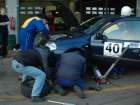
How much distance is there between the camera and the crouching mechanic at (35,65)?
9.36 metres

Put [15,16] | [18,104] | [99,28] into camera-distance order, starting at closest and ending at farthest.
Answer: [18,104] → [99,28] → [15,16]

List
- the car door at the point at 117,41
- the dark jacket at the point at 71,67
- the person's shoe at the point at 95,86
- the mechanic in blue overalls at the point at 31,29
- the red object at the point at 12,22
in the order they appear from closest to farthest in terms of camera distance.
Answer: the dark jacket at the point at 71,67
the person's shoe at the point at 95,86
the mechanic in blue overalls at the point at 31,29
the car door at the point at 117,41
the red object at the point at 12,22

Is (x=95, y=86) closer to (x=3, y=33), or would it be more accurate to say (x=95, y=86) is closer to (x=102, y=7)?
(x=3, y=33)

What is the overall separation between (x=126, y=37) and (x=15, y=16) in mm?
6285

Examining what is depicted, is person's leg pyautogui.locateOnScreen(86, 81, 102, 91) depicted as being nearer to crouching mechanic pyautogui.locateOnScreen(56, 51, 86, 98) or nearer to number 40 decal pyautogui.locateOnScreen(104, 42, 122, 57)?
crouching mechanic pyautogui.locateOnScreen(56, 51, 86, 98)

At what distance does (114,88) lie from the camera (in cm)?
1050

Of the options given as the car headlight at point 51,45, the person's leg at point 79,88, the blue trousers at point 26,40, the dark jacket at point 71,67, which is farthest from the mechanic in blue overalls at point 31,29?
the person's leg at point 79,88

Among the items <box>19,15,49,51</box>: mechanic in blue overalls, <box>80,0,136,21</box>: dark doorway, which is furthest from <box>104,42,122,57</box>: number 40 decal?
<box>80,0,136,21</box>: dark doorway

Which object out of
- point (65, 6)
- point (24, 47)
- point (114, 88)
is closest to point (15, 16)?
point (65, 6)

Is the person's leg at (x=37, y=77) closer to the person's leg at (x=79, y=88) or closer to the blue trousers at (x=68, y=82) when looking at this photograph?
the blue trousers at (x=68, y=82)

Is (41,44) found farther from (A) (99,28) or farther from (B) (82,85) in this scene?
(A) (99,28)

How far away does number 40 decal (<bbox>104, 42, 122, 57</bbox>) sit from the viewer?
10.9 m

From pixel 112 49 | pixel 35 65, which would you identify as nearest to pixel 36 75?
pixel 35 65

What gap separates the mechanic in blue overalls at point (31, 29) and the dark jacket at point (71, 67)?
853 millimetres
